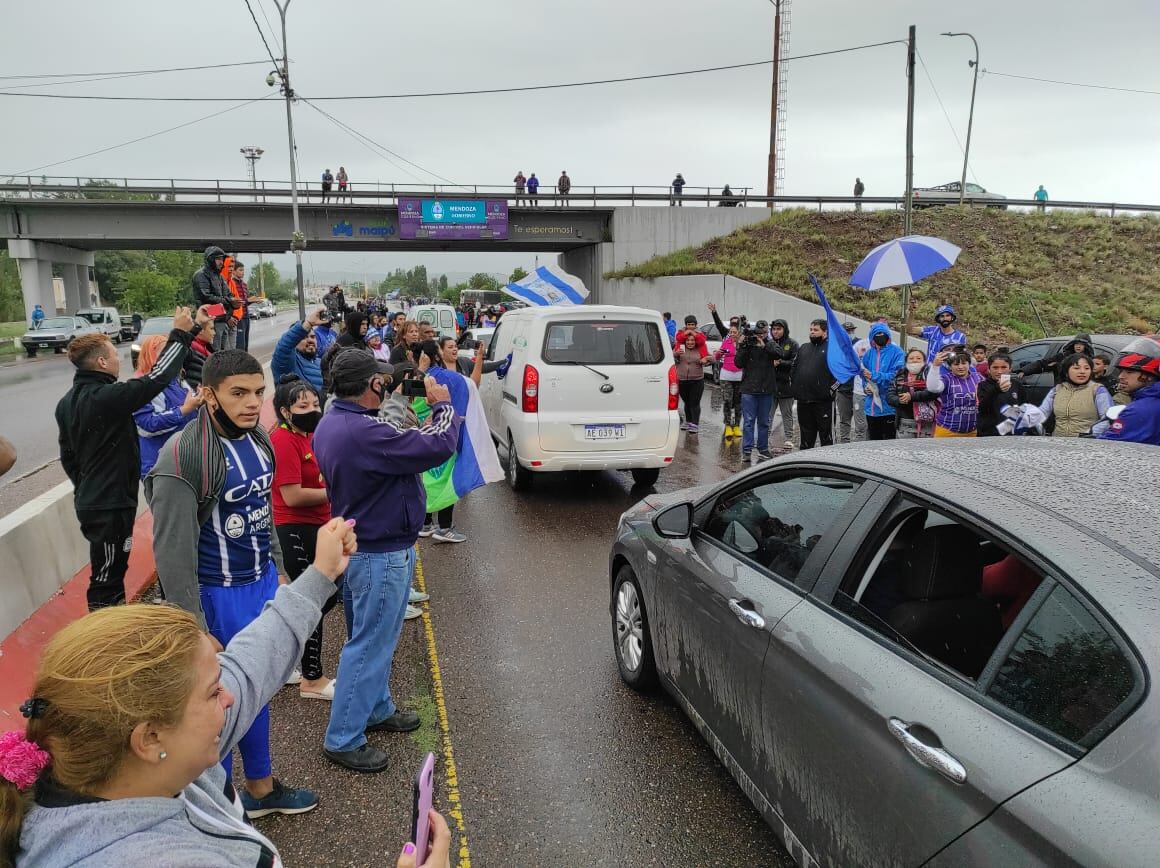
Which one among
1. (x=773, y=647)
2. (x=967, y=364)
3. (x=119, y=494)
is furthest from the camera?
(x=967, y=364)

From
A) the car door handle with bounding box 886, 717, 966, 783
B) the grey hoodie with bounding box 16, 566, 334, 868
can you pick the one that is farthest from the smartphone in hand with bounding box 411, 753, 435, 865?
the car door handle with bounding box 886, 717, 966, 783

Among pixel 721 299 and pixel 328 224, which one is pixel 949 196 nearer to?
pixel 721 299

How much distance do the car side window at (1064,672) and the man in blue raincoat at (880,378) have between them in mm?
7610

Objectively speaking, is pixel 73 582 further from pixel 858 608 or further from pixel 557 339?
pixel 858 608

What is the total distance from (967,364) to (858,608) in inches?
233

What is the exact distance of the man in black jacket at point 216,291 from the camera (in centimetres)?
665

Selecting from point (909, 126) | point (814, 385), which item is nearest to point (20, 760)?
point (814, 385)

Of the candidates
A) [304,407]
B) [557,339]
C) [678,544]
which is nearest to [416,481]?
[304,407]

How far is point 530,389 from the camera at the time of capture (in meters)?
7.62

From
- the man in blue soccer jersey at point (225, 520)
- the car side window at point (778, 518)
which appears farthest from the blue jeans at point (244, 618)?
the car side window at point (778, 518)

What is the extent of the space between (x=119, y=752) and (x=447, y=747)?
2618mm

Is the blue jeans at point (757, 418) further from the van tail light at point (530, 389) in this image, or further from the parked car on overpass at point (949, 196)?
the parked car on overpass at point (949, 196)

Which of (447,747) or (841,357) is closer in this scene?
(447,747)

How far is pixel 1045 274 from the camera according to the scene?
27594 mm
